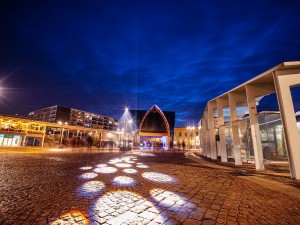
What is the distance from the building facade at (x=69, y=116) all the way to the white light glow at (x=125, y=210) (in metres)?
83.9

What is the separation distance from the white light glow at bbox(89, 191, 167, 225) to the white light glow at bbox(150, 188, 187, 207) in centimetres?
31

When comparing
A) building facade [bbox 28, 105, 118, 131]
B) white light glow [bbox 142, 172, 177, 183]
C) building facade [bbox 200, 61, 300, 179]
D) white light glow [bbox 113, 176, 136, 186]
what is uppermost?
building facade [bbox 28, 105, 118, 131]

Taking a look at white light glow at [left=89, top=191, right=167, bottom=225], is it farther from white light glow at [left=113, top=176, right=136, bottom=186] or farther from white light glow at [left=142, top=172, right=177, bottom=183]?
white light glow at [left=142, top=172, right=177, bottom=183]

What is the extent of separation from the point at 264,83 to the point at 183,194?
28.2ft

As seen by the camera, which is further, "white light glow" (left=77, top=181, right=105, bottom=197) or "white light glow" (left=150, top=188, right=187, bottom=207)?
"white light glow" (left=77, top=181, right=105, bottom=197)

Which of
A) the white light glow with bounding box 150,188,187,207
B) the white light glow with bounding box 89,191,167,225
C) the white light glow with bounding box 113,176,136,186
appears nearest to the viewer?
the white light glow with bounding box 89,191,167,225

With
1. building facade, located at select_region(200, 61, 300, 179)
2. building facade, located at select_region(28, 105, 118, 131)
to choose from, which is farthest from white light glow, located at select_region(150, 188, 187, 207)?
building facade, located at select_region(28, 105, 118, 131)

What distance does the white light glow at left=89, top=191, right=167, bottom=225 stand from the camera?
2609mm

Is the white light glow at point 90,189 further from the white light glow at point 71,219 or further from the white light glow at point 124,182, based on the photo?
the white light glow at point 71,219

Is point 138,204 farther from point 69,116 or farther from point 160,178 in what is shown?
point 69,116

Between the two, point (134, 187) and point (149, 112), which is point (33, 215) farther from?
point (149, 112)

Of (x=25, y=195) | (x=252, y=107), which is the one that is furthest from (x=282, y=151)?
(x=25, y=195)

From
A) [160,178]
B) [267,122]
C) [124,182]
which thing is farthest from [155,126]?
[124,182]

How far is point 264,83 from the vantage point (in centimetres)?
895
